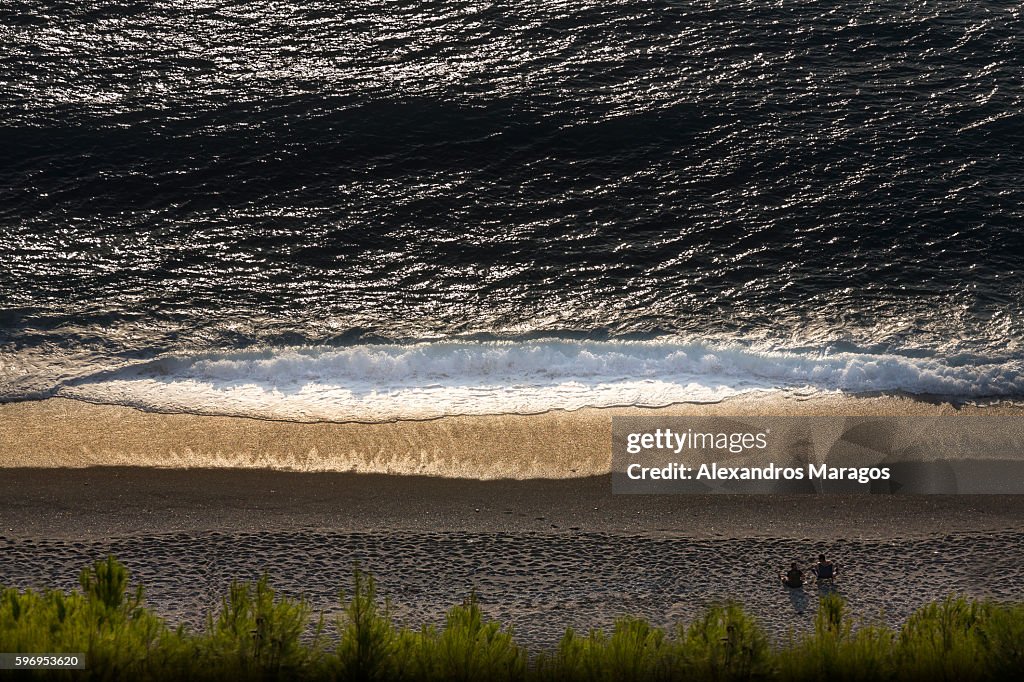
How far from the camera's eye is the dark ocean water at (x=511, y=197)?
3175 centimetres

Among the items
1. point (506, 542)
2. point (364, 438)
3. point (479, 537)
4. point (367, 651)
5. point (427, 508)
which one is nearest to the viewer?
point (367, 651)

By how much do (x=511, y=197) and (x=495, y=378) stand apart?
9.68 m

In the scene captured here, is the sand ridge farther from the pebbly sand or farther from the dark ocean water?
the dark ocean water

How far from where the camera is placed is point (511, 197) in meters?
38.5

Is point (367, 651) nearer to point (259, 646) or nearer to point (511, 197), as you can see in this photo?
point (259, 646)

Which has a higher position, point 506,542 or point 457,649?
point 506,542

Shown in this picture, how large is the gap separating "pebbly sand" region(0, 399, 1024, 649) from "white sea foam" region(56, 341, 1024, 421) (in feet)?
7.60

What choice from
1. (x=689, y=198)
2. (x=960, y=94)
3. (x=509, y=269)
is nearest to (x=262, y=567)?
(x=509, y=269)

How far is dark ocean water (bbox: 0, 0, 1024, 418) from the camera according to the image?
104 ft

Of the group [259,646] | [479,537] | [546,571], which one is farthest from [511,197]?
[259,646]

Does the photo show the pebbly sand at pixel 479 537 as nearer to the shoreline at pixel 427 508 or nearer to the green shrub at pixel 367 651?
the shoreline at pixel 427 508

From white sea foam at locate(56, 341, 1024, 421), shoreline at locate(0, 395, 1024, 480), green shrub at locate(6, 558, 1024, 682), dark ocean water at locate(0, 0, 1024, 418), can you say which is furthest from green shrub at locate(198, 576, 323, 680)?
dark ocean water at locate(0, 0, 1024, 418)

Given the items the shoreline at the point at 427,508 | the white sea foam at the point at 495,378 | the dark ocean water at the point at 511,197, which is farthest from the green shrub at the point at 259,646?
the dark ocean water at the point at 511,197

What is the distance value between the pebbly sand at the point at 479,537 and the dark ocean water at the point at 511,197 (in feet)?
13.8
